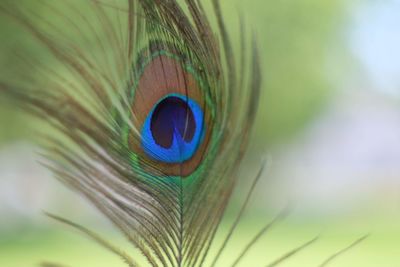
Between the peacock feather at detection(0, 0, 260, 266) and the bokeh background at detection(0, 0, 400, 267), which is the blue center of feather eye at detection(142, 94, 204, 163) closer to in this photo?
the peacock feather at detection(0, 0, 260, 266)

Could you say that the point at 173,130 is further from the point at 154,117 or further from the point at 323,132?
the point at 323,132

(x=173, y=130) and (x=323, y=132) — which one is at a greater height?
(x=323, y=132)

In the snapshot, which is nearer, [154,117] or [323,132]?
[154,117]

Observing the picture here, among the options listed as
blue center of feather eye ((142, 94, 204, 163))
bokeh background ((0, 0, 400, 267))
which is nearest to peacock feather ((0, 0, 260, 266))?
blue center of feather eye ((142, 94, 204, 163))

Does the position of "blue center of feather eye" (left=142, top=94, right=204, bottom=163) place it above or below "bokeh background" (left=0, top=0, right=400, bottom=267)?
below

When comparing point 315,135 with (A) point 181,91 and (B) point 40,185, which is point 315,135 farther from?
(A) point 181,91

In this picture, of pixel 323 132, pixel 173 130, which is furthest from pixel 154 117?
pixel 323 132
